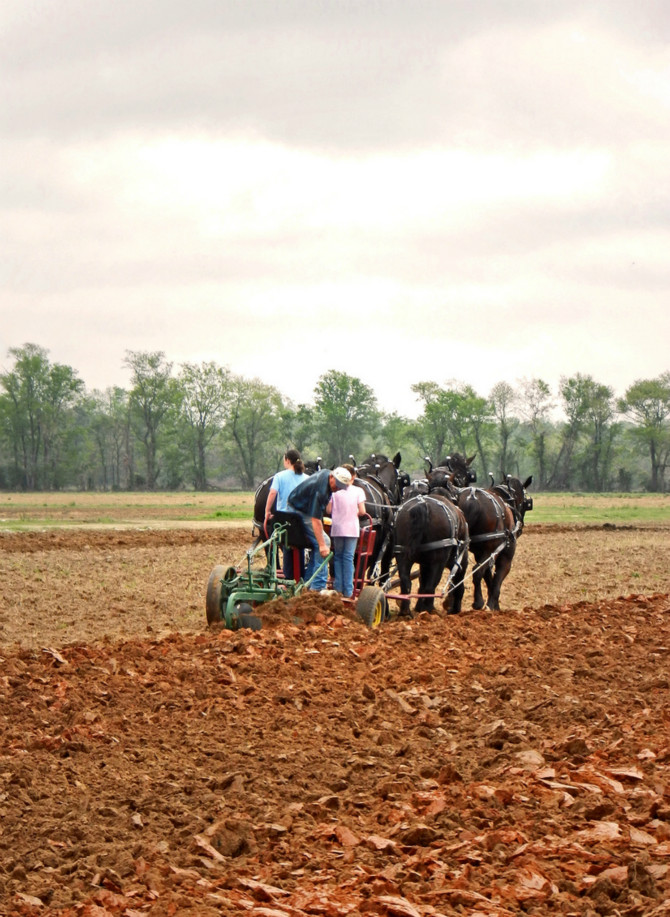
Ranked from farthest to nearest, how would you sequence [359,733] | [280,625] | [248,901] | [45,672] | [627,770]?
[280,625]
[45,672]
[359,733]
[627,770]
[248,901]

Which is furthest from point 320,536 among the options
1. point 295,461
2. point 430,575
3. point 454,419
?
point 454,419

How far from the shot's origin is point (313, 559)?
14.1 metres

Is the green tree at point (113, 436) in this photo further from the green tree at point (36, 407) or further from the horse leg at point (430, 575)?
the horse leg at point (430, 575)

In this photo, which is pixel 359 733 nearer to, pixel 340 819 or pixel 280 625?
pixel 340 819

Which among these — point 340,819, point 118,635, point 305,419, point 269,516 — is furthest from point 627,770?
point 305,419

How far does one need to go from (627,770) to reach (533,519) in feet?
150

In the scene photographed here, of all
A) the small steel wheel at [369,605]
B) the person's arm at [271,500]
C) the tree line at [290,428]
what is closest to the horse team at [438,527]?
the small steel wheel at [369,605]

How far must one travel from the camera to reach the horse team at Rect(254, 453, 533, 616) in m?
15.1

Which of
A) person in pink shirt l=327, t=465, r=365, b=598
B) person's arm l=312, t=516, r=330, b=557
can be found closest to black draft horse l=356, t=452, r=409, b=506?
person in pink shirt l=327, t=465, r=365, b=598

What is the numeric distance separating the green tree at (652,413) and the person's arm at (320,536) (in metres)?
95.7

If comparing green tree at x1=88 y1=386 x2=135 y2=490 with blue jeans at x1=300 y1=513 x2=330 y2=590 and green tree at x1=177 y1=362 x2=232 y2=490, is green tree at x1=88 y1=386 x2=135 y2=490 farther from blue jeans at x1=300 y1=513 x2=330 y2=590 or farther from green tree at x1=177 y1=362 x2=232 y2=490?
blue jeans at x1=300 y1=513 x2=330 y2=590

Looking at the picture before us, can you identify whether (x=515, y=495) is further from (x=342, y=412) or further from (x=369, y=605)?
(x=342, y=412)

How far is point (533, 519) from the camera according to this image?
171ft

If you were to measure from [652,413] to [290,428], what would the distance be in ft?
116
